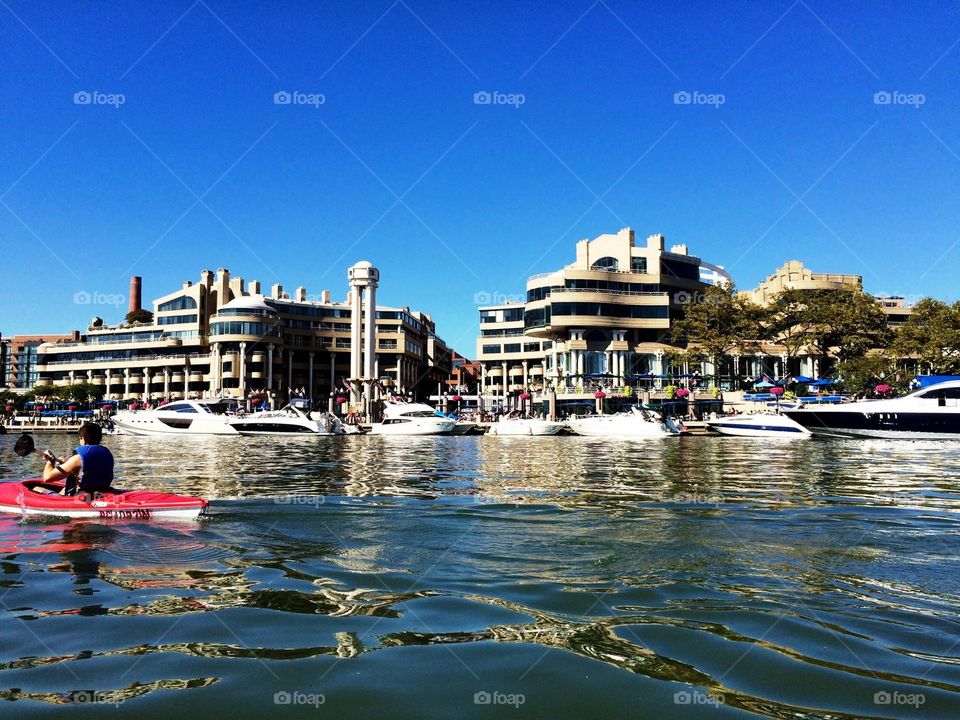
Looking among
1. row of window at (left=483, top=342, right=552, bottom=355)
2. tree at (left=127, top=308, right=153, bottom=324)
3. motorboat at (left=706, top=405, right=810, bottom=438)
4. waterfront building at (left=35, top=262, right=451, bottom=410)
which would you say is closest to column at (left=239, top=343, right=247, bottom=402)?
waterfront building at (left=35, top=262, right=451, bottom=410)

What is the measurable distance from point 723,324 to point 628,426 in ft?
99.6

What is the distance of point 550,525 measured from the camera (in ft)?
43.1

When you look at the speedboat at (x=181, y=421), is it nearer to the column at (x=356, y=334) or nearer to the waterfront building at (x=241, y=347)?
the waterfront building at (x=241, y=347)

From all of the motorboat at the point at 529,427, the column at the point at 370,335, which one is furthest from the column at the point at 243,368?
the motorboat at the point at 529,427

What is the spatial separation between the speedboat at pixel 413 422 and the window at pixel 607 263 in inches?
1579

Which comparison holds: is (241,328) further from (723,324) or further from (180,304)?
(723,324)

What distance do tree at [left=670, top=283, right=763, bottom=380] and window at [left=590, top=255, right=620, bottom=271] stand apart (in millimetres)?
15774

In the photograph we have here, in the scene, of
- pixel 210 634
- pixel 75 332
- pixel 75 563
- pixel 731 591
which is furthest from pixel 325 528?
pixel 75 332

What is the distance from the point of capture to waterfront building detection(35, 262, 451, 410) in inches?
4355

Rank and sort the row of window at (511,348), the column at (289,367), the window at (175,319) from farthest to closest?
the column at (289,367), the window at (175,319), the row of window at (511,348)

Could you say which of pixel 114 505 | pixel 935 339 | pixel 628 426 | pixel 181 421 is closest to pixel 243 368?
pixel 181 421

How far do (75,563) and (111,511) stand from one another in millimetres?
3777

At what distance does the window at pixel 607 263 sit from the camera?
9469 cm

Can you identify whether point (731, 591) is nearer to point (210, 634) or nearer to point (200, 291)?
point (210, 634)
